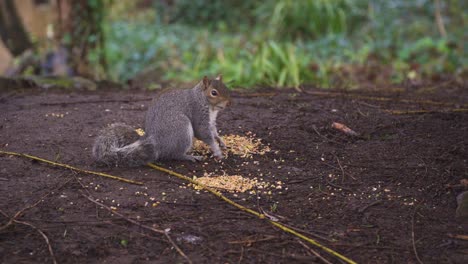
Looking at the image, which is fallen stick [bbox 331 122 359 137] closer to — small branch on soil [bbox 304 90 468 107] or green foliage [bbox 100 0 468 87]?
small branch on soil [bbox 304 90 468 107]

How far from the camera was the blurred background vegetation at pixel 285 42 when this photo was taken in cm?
840

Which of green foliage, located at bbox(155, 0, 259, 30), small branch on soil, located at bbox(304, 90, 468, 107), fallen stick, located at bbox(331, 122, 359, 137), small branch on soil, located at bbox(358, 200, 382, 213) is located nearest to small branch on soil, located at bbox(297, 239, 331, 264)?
small branch on soil, located at bbox(358, 200, 382, 213)

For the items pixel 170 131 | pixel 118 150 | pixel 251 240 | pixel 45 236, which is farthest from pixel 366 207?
pixel 45 236

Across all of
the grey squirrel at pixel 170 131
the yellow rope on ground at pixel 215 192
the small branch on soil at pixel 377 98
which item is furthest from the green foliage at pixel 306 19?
the yellow rope on ground at pixel 215 192

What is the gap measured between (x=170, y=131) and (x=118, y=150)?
Answer: 414mm

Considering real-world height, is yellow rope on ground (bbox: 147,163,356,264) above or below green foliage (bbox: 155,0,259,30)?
below

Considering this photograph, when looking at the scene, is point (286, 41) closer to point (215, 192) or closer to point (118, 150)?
point (118, 150)

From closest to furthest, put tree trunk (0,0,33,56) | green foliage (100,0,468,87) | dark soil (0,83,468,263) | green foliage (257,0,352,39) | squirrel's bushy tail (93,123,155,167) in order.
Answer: dark soil (0,83,468,263)
squirrel's bushy tail (93,123,155,167)
green foliage (100,0,468,87)
tree trunk (0,0,33,56)
green foliage (257,0,352,39)

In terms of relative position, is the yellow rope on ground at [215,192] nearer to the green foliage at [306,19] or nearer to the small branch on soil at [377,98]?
the small branch on soil at [377,98]

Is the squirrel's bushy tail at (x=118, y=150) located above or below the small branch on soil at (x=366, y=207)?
above

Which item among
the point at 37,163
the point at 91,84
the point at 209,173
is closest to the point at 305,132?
the point at 209,173

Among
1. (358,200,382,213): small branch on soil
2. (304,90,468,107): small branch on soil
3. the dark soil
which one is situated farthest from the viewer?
(304,90,468,107): small branch on soil

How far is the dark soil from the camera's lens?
9.79 ft

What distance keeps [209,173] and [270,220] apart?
874 mm
